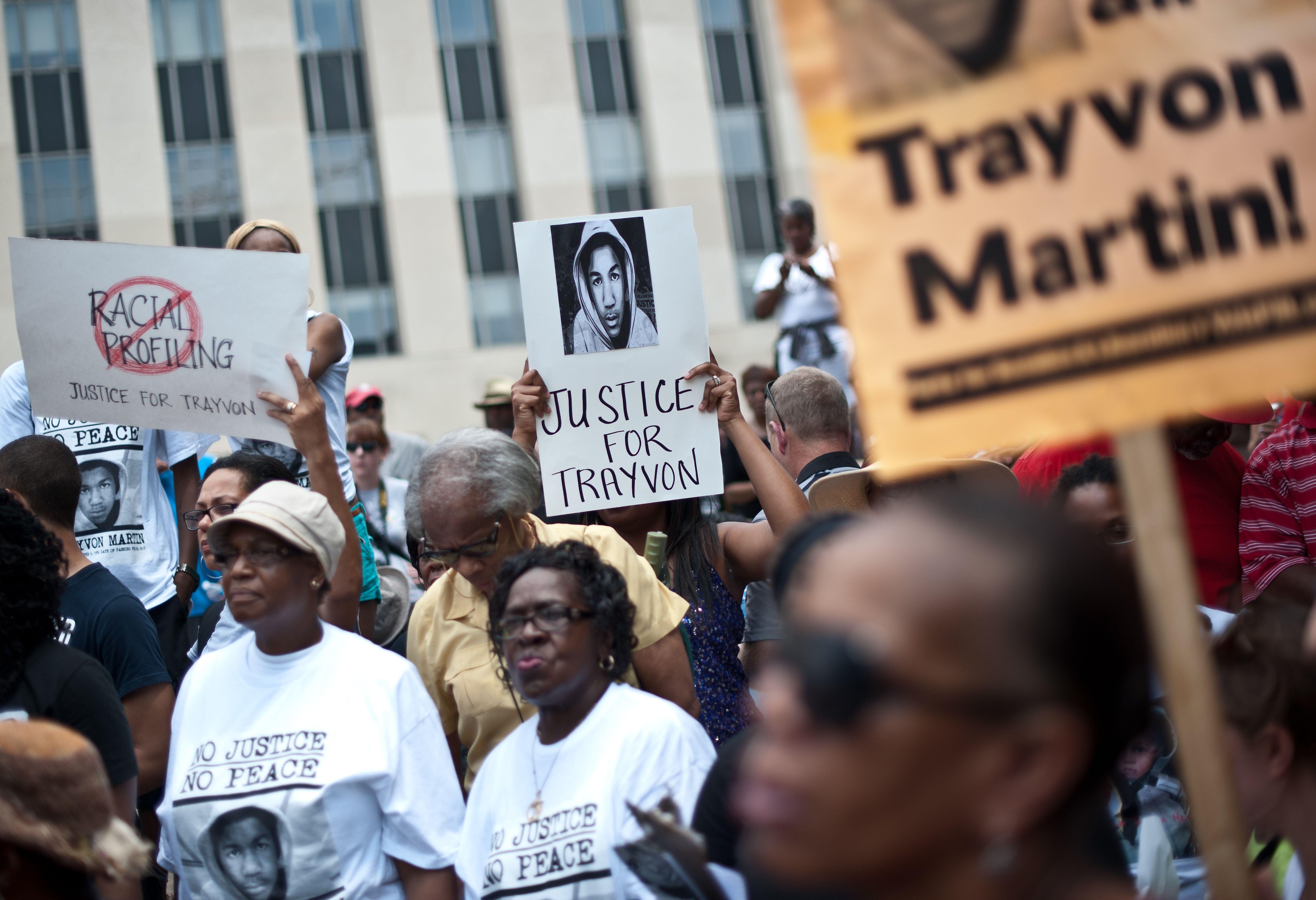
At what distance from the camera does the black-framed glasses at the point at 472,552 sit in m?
3.81

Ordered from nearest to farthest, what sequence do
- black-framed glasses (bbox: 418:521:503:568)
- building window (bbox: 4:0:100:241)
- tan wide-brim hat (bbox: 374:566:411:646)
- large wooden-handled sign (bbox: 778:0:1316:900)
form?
large wooden-handled sign (bbox: 778:0:1316:900) → black-framed glasses (bbox: 418:521:503:568) → tan wide-brim hat (bbox: 374:566:411:646) → building window (bbox: 4:0:100:241)

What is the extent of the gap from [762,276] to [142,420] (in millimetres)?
6000

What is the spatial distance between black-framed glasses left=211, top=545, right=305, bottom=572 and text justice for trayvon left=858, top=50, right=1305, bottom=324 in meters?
2.25

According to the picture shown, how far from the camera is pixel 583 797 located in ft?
10.1

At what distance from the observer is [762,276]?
9742 mm

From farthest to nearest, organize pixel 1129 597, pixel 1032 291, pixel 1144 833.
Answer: pixel 1144 833
pixel 1032 291
pixel 1129 597

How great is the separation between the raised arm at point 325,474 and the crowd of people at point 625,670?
15mm

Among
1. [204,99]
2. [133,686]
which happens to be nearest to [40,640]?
[133,686]

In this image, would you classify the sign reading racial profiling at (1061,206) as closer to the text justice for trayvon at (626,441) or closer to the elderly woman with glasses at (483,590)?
the elderly woman with glasses at (483,590)

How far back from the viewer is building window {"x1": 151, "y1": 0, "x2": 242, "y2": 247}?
21172mm

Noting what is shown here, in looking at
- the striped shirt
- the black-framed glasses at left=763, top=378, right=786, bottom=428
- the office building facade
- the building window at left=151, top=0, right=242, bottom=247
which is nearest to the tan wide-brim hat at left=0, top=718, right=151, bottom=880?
the black-framed glasses at left=763, top=378, right=786, bottom=428

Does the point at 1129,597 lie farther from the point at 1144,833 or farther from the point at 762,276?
the point at 762,276

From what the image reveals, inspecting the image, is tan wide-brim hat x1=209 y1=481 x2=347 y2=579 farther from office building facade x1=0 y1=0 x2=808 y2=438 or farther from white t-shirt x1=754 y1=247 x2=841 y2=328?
office building facade x1=0 y1=0 x2=808 y2=438

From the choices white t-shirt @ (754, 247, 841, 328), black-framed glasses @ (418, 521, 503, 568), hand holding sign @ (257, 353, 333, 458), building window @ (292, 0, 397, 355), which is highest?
building window @ (292, 0, 397, 355)
